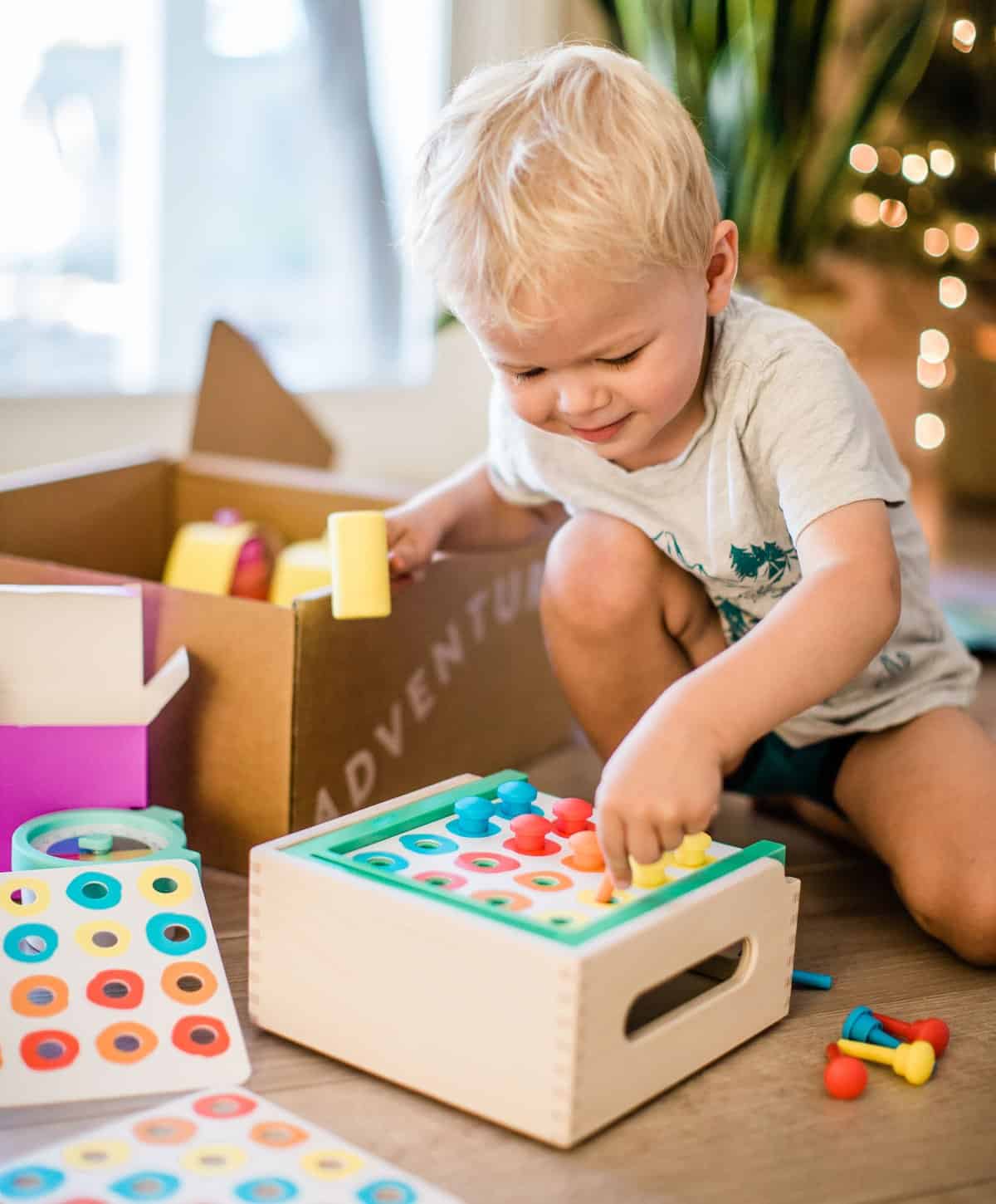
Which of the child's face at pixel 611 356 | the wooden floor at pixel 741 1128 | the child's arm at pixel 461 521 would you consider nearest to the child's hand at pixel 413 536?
the child's arm at pixel 461 521

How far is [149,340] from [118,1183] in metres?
1.62

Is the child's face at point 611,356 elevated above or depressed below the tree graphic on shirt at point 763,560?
above

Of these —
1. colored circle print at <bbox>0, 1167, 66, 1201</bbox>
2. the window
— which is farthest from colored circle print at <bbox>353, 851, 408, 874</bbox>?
the window

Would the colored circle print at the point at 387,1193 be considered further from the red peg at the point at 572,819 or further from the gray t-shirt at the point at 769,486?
the gray t-shirt at the point at 769,486

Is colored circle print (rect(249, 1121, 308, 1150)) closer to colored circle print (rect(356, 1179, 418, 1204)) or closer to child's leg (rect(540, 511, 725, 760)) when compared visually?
colored circle print (rect(356, 1179, 418, 1204))

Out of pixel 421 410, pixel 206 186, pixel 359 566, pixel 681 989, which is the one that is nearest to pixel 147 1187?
pixel 681 989

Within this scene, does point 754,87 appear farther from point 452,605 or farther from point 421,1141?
point 421,1141

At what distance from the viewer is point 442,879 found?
81 cm

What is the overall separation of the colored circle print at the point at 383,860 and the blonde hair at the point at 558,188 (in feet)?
1.01

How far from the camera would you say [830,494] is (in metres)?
0.89

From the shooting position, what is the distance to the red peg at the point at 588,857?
32.5 inches

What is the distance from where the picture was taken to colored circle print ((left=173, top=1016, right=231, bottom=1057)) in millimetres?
800

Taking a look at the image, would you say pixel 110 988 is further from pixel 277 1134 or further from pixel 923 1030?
pixel 923 1030

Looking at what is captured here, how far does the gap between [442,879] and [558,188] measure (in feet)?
1.28
